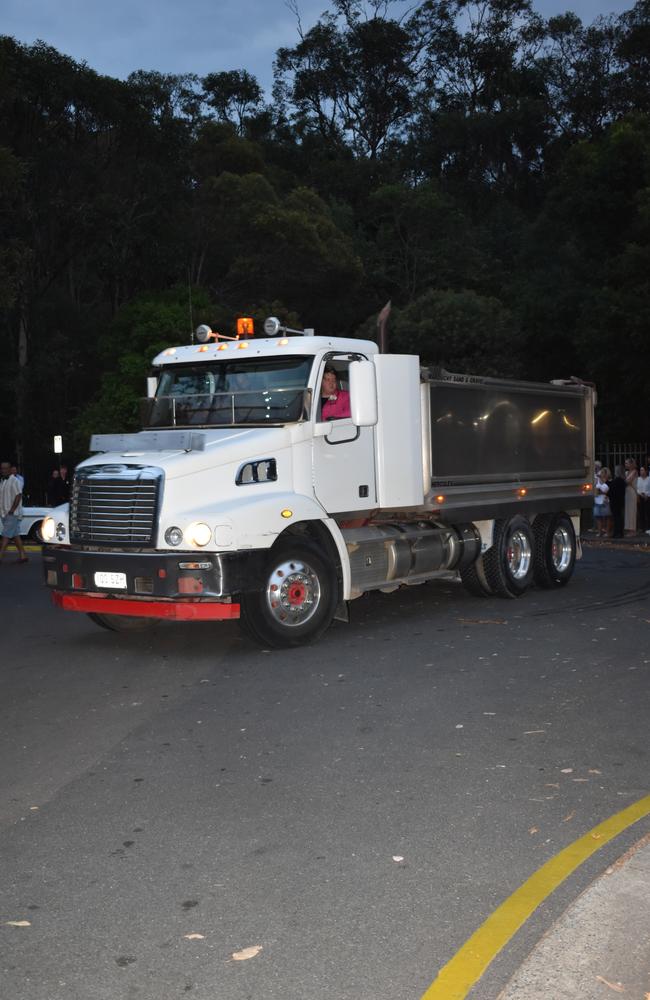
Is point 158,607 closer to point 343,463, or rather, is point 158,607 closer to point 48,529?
point 48,529

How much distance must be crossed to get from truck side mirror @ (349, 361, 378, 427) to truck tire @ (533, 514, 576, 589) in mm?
4617

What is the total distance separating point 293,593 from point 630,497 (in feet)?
57.4

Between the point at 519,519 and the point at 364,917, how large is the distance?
10.5m

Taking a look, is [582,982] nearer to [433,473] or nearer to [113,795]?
[113,795]

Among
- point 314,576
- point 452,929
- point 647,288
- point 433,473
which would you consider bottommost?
point 452,929

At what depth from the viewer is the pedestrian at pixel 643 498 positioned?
26.0 m

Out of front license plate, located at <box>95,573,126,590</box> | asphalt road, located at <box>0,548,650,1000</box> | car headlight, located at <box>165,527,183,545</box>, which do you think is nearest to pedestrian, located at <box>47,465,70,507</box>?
asphalt road, located at <box>0,548,650,1000</box>

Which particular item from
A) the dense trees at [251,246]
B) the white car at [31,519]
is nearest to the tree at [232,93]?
the dense trees at [251,246]

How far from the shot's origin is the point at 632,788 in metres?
6.05

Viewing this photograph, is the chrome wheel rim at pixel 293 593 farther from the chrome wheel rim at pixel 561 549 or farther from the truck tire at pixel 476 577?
the chrome wheel rim at pixel 561 549

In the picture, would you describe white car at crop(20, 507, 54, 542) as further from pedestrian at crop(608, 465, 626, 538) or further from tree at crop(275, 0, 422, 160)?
tree at crop(275, 0, 422, 160)

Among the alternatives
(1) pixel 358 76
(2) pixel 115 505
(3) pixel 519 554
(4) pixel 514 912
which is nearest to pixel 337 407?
(2) pixel 115 505

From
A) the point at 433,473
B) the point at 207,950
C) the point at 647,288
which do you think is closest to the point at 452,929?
the point at 207,950

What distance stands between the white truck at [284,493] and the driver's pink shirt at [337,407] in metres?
0.05
